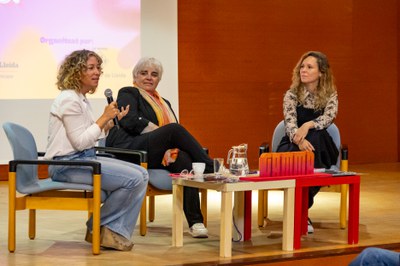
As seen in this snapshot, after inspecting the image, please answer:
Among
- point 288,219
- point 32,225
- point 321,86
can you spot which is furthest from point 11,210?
point 321,86

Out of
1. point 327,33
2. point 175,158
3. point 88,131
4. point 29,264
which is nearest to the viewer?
point 29,264

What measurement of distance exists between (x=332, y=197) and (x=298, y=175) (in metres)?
2.37

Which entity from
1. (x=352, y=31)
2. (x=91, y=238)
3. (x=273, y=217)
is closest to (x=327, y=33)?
(x=352, y=31)

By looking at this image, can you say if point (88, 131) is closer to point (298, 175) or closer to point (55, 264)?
point (55, 264)

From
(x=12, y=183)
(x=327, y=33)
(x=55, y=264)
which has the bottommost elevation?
(x=55, y=264)

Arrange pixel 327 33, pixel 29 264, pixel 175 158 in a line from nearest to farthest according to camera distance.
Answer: pixel 29 264 < pixel 175 158 < pixel 327 33

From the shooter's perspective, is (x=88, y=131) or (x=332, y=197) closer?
(x=88, y=131)

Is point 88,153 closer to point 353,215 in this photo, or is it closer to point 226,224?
point 226,224

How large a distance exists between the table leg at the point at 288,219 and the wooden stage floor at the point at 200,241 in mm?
58

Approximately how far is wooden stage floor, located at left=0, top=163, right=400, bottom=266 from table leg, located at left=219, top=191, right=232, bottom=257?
0.17 ft

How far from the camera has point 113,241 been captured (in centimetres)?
485

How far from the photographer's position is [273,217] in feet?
20.4

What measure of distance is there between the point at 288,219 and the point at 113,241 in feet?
3.14

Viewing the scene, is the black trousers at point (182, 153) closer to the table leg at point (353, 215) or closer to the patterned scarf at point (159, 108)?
the patterned scarf at point (159, 108)
